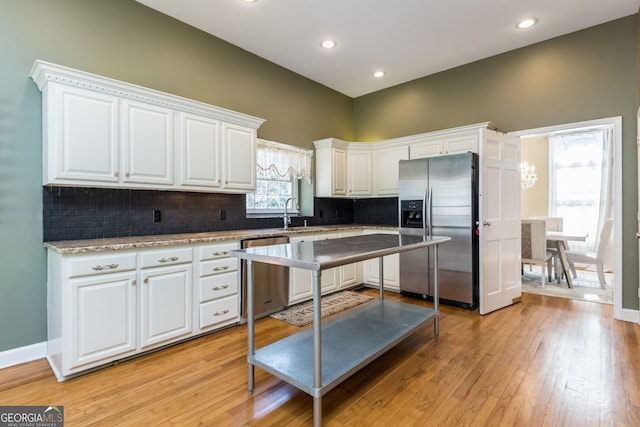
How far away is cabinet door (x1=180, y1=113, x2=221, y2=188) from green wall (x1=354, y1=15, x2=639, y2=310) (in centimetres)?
310

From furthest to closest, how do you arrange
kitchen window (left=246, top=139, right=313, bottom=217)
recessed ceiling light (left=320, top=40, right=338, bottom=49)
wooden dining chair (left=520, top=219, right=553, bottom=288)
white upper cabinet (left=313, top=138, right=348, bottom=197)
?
white upper cabinet (left=313, top=138, right=348, bottom=197)
wooden dining chair (left=520, top=219, right=553, bottom=288)
kitchen window (left=246, top=139, right=313, bottom=217)
recessed ceiling light (left=320, top=40, right=338, bottom=49)

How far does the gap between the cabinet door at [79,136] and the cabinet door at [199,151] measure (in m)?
0.58

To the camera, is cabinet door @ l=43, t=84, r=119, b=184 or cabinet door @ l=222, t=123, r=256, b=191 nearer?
cabinet door @ l=43, t=84, r=119, b=184

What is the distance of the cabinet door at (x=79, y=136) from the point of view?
2.33 meters

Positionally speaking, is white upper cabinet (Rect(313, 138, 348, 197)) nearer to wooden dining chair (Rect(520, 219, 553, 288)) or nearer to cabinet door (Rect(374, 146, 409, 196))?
cabinet door (Rect(374, 146, 409, 196))

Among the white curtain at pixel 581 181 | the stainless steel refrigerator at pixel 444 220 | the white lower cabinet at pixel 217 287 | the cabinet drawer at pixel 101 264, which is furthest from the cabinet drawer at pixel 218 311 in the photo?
the white curtain at pixel 581 181

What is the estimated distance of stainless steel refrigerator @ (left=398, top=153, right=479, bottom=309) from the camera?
144 inches

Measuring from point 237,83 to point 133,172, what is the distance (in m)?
1.84

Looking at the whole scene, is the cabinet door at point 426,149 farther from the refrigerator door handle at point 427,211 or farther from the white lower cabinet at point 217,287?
the white lower cabinet at point 217,287

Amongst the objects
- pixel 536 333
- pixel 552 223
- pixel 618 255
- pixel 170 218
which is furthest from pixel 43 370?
pixel 552 223

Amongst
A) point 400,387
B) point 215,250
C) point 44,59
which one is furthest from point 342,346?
point 44,59

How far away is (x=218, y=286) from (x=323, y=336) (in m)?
1.17

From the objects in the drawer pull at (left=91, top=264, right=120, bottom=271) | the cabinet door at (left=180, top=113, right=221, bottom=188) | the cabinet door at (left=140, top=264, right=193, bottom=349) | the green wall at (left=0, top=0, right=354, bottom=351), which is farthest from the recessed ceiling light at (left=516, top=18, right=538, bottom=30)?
the drawer pull at (left=91, top=264, right=120, bottom=271)

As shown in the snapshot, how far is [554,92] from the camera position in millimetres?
3746
